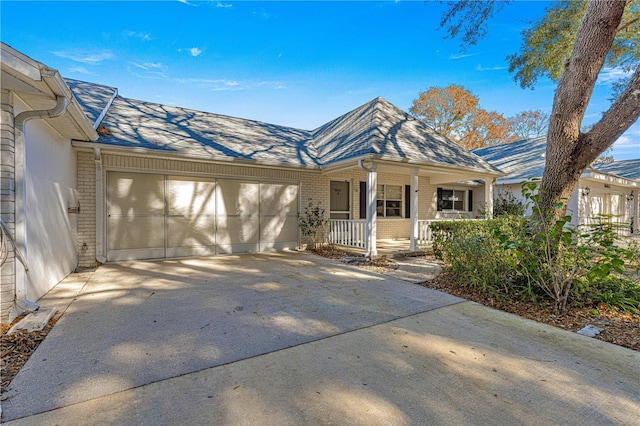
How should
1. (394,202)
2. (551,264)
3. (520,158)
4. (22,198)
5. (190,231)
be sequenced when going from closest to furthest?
(22,198)
(551,264)
(190,231)
(394,202)
(520,158)

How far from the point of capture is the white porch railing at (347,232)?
905 centimetres

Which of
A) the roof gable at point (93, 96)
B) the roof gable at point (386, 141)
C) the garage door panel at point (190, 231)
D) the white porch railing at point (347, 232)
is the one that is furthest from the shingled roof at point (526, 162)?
the roof gable at point (93, 96)

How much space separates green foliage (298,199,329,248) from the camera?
32.4 feet

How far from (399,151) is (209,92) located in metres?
9.01

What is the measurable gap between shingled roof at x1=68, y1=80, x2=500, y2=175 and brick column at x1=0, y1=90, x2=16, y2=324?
323 cm

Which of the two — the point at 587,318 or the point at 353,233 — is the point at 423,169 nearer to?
the point at 353,233

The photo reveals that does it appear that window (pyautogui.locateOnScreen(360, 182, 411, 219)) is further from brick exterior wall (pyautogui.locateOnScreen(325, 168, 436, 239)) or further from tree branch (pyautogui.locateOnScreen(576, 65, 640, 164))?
tree branch (pyautogui.locateOnScreen(576, 65, 640, 164))

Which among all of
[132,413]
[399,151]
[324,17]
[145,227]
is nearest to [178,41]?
[324,17]

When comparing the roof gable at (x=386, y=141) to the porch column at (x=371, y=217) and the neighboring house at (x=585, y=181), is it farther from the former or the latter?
the neighboring house at (x=585, y=181)

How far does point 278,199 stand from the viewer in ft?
31.6

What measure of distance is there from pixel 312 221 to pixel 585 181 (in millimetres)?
12393

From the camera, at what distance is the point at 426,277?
6.29 meters

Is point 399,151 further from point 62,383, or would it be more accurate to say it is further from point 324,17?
point 62,383

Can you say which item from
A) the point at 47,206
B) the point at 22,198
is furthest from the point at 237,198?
the point at 22,198
